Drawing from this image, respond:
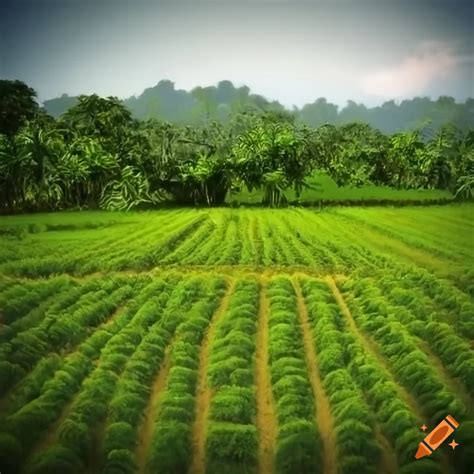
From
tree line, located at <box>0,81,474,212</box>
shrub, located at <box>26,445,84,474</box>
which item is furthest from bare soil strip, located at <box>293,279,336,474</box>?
shrub, located at <box>26,445,84,474</box>

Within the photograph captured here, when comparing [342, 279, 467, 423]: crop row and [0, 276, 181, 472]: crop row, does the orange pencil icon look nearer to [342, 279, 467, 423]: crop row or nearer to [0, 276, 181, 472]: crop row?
[342, 279, 467, 423]: crop row

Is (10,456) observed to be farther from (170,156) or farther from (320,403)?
(170,156)

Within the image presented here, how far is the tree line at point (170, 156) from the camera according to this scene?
5418 mm

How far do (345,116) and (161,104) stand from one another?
210 centimetres

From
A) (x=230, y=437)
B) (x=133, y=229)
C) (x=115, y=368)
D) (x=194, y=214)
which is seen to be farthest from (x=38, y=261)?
(x=230, y=437)

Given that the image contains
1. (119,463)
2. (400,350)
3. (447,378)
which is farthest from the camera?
(400,350)

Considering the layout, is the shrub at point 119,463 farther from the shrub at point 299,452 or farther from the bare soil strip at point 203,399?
the shrub at point 299,452

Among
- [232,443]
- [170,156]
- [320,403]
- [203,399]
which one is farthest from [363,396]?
[170,156]

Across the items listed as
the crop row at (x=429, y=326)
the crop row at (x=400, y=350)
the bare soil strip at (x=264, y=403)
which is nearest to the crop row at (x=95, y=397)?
the bare soil strip at (x=264, y=403)

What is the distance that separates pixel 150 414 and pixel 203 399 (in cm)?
44

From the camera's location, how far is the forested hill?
5836 mm

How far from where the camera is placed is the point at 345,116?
6.31m

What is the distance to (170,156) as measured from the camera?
20.2 ft

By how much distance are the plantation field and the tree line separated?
0.26m
